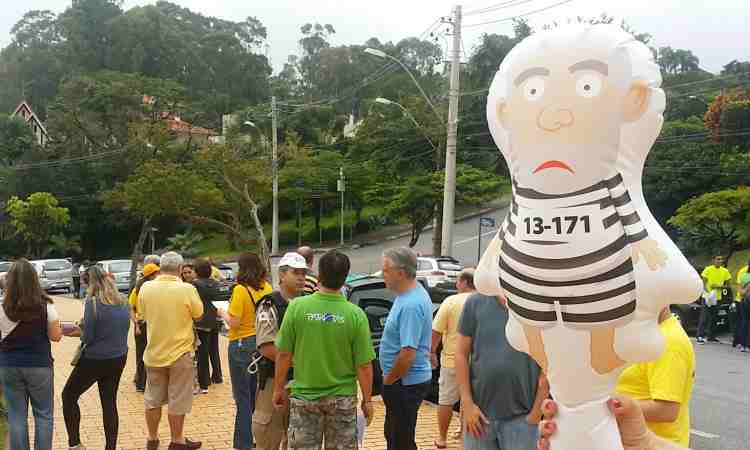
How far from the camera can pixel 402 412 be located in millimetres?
4766

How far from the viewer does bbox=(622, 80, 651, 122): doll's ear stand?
2305 millimetres

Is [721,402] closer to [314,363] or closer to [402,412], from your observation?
[402,412]

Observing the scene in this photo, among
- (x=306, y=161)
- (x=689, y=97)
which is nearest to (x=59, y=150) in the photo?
(x=306, y=161)

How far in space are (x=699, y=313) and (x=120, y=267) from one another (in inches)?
768

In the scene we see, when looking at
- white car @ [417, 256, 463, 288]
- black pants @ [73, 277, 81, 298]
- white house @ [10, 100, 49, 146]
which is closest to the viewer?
white car @ [417, 256, 463, 288]

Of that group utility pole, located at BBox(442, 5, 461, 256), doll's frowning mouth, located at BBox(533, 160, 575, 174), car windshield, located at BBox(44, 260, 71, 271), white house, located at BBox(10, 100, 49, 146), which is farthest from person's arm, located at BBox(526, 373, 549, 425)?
white house, located at BBox(10, 100, 49, 146)

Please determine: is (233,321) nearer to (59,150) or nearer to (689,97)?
(689,97)

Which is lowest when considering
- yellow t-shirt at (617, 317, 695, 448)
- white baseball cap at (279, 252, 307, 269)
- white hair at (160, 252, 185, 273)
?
yellow t-shirt at (617, 317, 695, 448)

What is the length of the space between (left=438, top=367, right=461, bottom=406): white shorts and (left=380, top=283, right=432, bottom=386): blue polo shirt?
91 cm

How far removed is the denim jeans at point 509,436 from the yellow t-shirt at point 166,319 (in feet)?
9.37

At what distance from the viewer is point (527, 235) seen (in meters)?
2.41

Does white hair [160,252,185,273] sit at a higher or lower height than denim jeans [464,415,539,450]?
higher

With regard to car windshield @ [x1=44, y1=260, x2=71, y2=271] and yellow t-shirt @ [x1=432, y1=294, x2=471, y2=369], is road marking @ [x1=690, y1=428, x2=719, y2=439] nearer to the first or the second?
yellow t-shirt @ [x1=432, y1=294, x2=471, y2=369]

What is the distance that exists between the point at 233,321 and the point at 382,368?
135 centimetres
